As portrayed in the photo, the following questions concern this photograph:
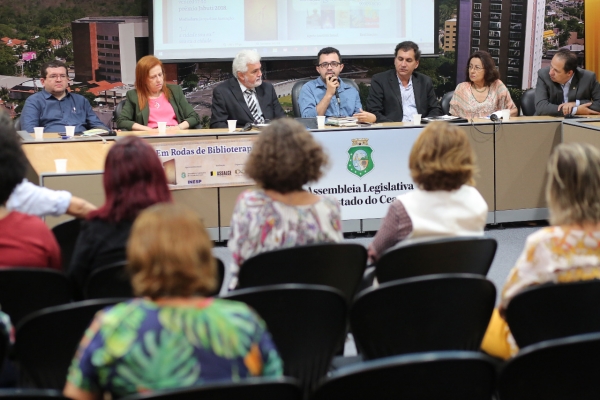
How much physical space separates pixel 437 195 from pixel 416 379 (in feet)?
4.99

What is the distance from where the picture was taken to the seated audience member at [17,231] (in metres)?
2.44

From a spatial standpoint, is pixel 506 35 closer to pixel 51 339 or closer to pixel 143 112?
pixel 143 112

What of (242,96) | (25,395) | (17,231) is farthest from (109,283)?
(242,96)

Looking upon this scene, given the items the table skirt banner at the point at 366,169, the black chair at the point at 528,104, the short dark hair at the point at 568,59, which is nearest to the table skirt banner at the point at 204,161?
the table skirt banner at the point at 366,169

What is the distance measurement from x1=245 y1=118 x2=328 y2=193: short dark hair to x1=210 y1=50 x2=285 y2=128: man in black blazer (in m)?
3.35

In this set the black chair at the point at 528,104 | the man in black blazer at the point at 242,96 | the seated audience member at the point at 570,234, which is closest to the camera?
the seated audience member at the point at 570,234

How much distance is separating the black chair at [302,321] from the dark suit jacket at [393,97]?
4.54 meters

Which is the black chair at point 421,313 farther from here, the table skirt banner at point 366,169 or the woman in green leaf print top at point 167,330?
the table skirt banner at point 366,169

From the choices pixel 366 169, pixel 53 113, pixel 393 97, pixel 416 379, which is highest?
pixel 393 97

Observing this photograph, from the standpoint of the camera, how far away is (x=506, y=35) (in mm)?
8594

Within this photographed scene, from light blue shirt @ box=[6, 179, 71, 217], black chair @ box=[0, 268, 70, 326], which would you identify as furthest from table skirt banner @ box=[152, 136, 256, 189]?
black chair @ box=[0, 268, 70, 326]

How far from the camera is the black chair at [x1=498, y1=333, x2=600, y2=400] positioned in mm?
1533

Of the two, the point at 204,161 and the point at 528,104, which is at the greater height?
the point at 528,104

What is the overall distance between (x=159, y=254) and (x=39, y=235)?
1077 millimetres
